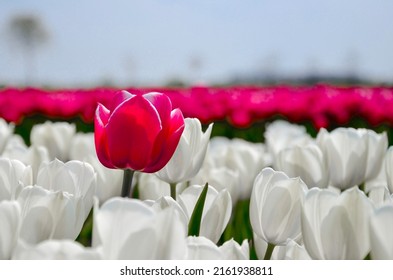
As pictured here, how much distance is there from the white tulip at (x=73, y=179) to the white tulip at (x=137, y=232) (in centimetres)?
20

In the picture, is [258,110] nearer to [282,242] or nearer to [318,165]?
[318,165]

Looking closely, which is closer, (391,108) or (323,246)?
(323,246)

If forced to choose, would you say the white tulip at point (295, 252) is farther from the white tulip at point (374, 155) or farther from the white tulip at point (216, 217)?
the white tulip at point (374, 155)

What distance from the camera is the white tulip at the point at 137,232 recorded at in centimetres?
46

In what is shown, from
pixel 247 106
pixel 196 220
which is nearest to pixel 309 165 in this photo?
pixel 196 220

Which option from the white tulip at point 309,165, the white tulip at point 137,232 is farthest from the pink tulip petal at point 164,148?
the white tulip at point 309,165

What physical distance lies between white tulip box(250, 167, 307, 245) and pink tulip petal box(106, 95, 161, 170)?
0.14m

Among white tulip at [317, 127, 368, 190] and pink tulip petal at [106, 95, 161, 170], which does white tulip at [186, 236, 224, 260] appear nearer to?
pink tulip petal at [106, 95, 161, 170]

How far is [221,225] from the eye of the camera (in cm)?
76

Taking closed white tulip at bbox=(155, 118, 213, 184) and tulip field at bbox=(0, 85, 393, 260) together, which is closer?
tulip field at bbox=(0, 85, 393, 260)

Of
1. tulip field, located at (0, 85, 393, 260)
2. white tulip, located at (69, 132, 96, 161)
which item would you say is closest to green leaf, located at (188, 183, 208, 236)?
tulip field, located at (0, 85, 393, 260)

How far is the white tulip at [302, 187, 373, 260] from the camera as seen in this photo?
1.94 feet
